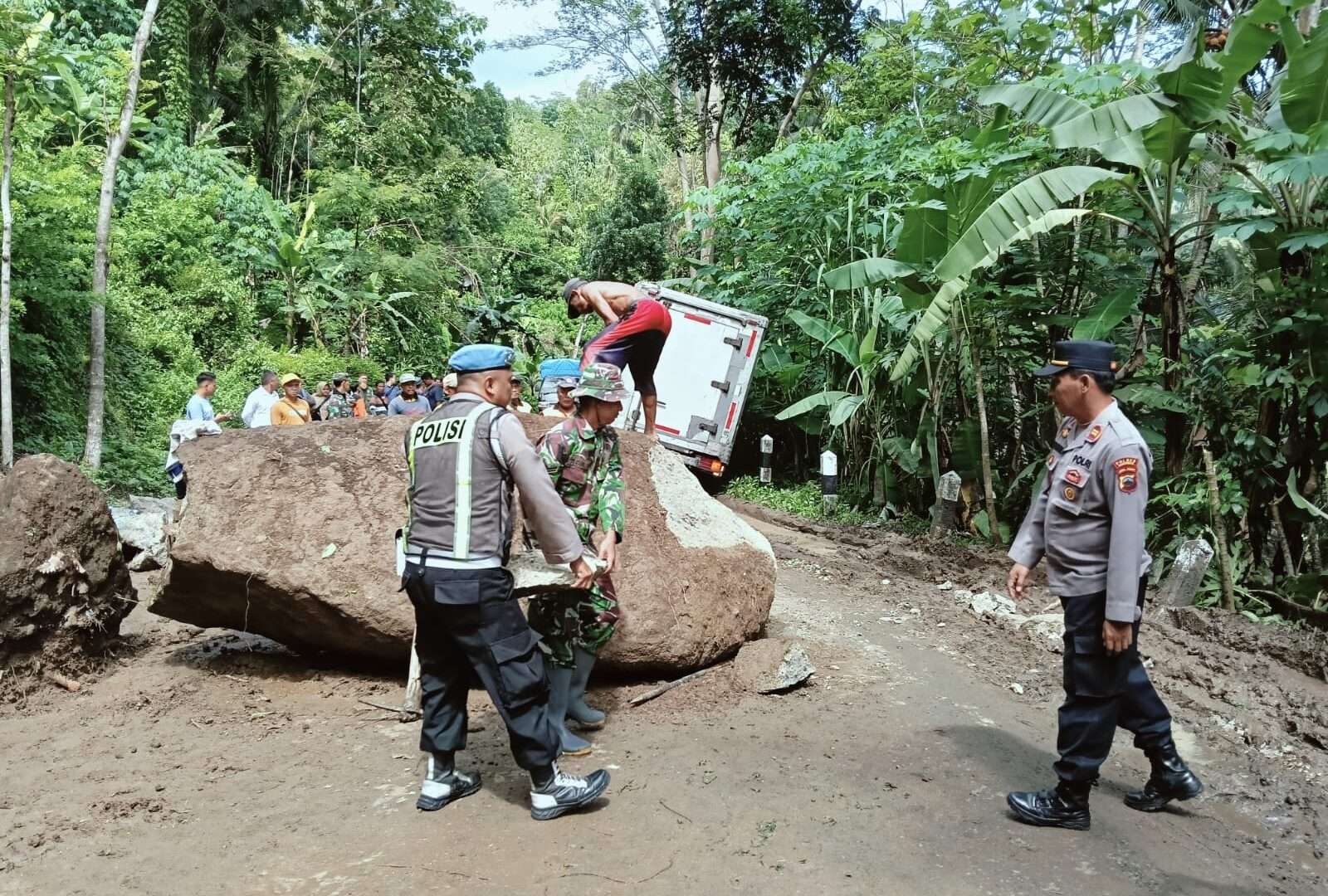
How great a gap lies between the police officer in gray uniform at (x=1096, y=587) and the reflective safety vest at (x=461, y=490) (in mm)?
2179

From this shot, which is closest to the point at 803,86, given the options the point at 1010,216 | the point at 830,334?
the point at 830,334

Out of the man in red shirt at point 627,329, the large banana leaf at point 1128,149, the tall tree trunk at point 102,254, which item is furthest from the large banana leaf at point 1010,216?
the tall tree trunk at point 102,254

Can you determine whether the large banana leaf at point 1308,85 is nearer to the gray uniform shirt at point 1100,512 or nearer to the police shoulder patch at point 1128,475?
the gray uniform shirt at point 1100,512

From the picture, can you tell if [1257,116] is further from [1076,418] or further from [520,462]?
[520,462]

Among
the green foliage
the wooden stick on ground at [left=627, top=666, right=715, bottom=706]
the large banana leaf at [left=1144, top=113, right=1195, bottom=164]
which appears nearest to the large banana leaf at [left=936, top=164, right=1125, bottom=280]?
the large banana leaf at [left=1144, top=113, right=1195, bottom=164]

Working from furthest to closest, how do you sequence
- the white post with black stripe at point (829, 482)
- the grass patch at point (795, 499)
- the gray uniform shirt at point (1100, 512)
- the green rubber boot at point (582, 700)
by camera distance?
the white post with black stripe at point (829, 482) → the grass patch at point (795, 499) → the green rubber boot at point (582, 700) → the gray uniform shirt at point (1100, 512)

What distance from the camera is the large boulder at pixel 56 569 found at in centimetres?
489

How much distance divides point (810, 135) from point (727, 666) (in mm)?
12406

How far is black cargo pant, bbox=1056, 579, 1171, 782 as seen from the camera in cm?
343

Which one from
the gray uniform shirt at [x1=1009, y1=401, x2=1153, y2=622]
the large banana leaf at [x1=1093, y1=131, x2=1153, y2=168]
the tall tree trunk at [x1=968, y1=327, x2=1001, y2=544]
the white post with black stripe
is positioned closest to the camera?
the gray uniform shirt at [x1=1009, y1=401, x2=1153, y2=622]

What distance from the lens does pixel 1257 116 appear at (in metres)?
6.69

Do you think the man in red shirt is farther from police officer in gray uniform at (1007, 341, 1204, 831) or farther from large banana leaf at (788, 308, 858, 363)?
large banana leaf at (788, 308, 858, 363)

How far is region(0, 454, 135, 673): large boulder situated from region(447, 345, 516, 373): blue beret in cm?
308

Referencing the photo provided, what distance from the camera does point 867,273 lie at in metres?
8.38
